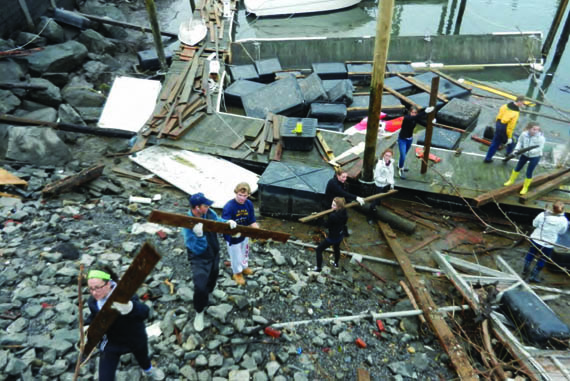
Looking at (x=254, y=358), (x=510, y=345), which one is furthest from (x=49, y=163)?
(x=510, y=345)

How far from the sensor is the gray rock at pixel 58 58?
1343 centimetres

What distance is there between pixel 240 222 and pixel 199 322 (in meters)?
1.67

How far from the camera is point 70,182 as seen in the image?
8.59m

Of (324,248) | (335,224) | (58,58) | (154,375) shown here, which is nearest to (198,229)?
(154,375)

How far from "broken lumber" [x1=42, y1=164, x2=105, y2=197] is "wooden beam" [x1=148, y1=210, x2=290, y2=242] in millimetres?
5166

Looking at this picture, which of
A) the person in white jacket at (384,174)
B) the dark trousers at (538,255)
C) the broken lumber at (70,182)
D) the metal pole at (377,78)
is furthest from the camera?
the person in white jacket at (384,174)

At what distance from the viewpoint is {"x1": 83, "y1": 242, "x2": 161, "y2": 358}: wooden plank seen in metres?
3.15

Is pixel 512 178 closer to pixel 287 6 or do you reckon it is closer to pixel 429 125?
pixel 429 125

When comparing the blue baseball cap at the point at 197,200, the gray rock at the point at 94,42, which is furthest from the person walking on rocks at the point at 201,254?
the gray rock at the point at 94,42

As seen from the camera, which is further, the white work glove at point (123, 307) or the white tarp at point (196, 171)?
the white tarp at point (196, 171)

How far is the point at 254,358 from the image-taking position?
529 cm

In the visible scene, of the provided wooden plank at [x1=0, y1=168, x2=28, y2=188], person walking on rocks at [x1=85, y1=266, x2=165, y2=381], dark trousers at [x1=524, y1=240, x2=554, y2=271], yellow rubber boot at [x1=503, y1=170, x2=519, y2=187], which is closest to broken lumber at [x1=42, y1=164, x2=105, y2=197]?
wooden plank at [x1=0, y1=168, x2=28, y2=188]

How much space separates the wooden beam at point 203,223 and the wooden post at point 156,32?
39.6 ft

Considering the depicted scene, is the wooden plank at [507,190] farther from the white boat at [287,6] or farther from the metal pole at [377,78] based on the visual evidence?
the white boat at [287,6]
